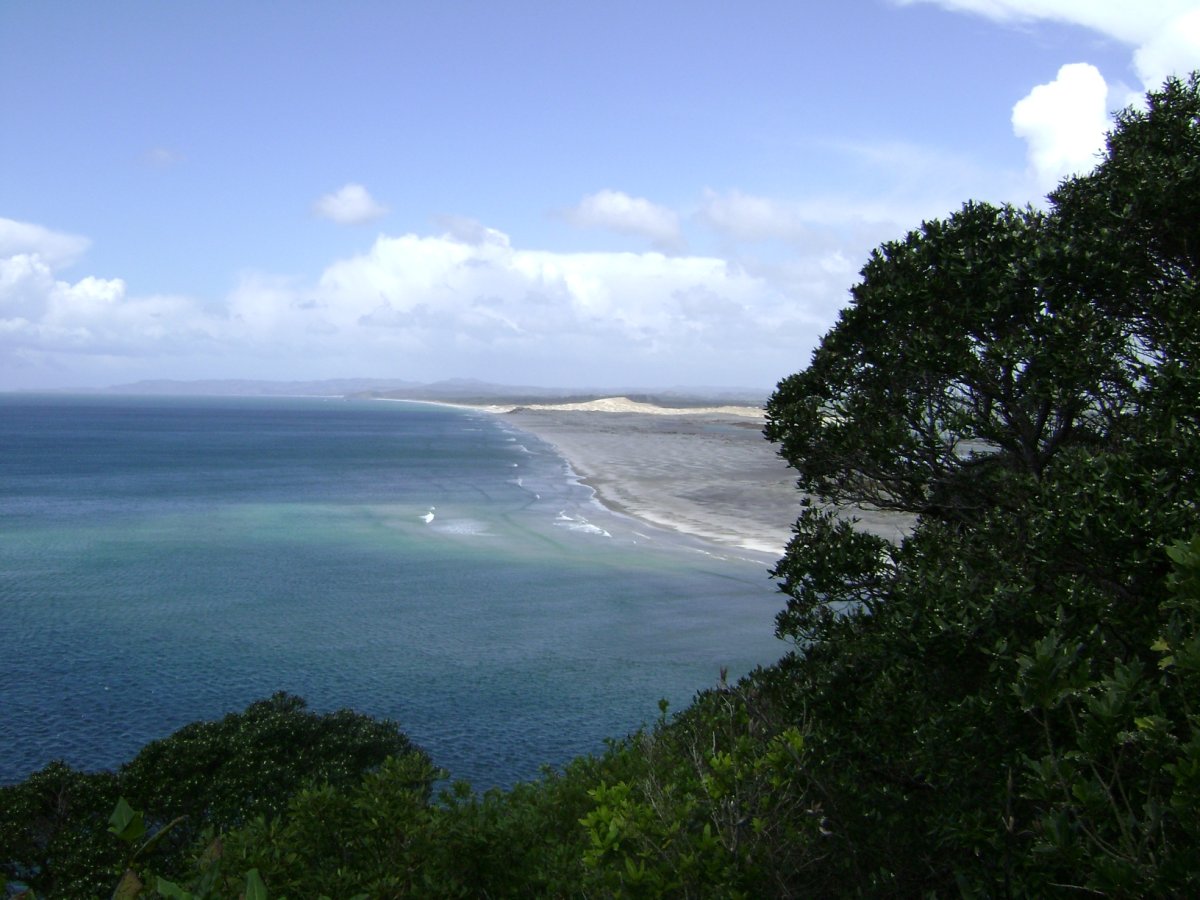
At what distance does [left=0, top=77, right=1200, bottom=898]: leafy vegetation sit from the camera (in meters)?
5.62

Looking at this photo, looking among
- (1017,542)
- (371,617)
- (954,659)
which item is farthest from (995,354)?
(371,617)

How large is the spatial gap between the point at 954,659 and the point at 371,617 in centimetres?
3420

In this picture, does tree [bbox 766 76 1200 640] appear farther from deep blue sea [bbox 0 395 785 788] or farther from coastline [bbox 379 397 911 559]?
deep blue sea [bbox 0 395 785 788]

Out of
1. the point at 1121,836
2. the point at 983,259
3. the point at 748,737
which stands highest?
the point at 983,259

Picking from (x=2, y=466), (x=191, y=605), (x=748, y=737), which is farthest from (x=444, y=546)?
(x=2, y=466)

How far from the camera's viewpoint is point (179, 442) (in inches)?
5561

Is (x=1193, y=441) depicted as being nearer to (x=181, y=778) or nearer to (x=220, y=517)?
(x=181, y=778)

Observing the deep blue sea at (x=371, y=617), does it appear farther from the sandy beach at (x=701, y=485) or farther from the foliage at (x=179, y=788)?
the foliage at (x=179, y=788)

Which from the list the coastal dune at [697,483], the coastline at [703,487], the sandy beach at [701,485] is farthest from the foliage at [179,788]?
the coastal dune at [697,483]

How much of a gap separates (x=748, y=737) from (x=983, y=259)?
232 inches

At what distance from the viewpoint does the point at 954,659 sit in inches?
299

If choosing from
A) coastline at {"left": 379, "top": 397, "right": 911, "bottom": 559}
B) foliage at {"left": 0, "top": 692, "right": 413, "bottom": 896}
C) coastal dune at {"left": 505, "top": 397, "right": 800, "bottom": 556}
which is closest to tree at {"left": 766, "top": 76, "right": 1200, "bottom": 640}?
foliage at {"left": 0, "top": 692, "right": 413, "bottom": 896}

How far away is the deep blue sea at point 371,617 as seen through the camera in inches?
1093

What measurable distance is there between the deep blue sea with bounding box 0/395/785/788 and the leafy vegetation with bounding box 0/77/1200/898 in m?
13.4
